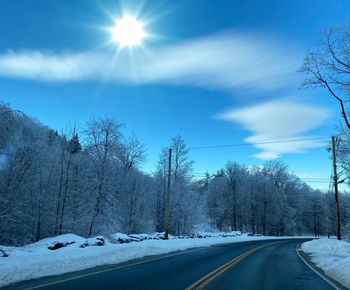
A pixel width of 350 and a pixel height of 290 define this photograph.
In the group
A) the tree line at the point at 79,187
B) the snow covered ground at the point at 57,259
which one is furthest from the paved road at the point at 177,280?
the tree line at the point at 79,187

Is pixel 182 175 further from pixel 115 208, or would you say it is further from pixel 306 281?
pixel 306 281

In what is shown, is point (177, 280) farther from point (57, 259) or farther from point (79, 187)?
point (79, 187)

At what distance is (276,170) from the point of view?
94.7 m

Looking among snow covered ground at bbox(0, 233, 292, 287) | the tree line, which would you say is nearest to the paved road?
snow covered ground at bbox(0, 233, 292, 287)

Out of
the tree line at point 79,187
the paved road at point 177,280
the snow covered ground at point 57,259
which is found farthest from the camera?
the tree line at point 79,187

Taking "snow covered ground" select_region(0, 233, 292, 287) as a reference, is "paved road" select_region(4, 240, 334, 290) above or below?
below

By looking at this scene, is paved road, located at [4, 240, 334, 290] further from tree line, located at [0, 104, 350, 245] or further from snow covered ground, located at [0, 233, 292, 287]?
tree line, located at [0, 104, 350, 245]

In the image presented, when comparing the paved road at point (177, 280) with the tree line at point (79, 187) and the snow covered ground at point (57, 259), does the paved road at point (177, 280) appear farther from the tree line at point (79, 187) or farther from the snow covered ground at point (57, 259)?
the tree line at point (79, 187)

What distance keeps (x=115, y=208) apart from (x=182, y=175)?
18.4 meters

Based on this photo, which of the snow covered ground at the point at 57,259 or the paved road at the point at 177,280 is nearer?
the paved road at the point at 177,280

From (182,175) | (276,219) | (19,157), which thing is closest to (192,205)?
(182,175)

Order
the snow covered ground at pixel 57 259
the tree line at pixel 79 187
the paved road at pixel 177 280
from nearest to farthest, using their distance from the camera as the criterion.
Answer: the paved road at pixel 177 280 → the snow covered ground at pixel 57 259 → the tree line at pixel 79 187

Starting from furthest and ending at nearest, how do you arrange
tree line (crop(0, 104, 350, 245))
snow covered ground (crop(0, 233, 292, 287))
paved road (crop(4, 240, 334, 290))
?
tree line (crop(0, 104, 350, 245))
snow covered ground (crop(0, 233, 292, 287))
paved road (crop(4, 240, 334, 290))

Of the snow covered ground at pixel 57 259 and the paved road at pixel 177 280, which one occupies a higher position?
the snow covered ground at pixel 57 259
